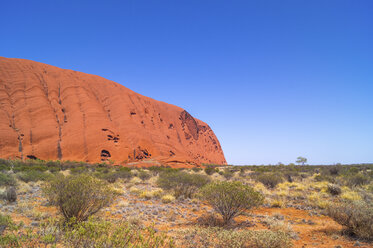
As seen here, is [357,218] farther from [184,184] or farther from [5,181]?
[5,181]

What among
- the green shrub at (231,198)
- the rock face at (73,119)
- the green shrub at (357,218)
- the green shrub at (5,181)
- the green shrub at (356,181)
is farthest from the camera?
the rock face at (73,119)

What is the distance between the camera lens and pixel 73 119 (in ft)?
135

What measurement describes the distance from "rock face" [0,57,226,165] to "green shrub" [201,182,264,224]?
1339 inches

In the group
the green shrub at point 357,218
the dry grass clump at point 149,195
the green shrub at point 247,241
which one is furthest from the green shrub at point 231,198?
the dry grass clump at point 149,195

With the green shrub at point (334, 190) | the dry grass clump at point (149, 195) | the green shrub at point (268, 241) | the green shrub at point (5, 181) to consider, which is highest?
the green shrub at point (268, 241)

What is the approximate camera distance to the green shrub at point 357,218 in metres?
5.74

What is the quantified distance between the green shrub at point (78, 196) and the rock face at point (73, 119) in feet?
108

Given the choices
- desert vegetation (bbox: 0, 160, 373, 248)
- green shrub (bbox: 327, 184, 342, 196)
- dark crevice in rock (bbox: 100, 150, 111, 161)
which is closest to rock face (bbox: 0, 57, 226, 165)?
dark crevice in rock (bbox: 100, 150, 111, 161)

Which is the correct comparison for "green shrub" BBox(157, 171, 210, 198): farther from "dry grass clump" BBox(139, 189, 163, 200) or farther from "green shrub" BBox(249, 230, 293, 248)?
"green shrub" BBox(249, 230, 293, 248)

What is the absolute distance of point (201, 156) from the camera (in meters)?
67.6

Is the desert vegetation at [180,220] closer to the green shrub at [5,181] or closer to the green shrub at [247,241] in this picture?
the green shrub at [247,241]

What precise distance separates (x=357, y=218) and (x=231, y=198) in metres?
3.56

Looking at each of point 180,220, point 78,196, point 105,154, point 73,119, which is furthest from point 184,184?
point 73,119

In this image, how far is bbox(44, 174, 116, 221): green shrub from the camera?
620 cm
